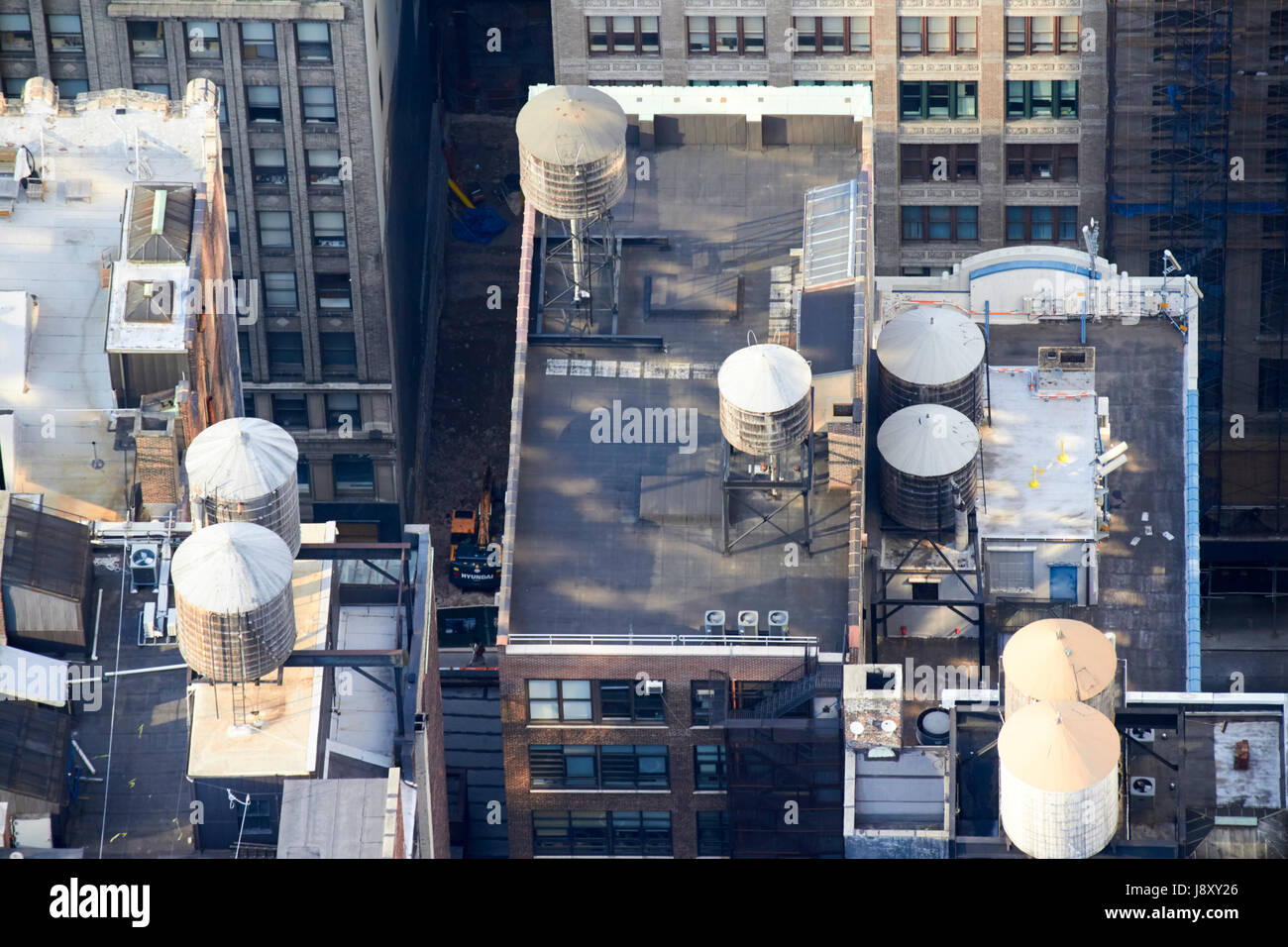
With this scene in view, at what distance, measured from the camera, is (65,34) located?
12444 cm

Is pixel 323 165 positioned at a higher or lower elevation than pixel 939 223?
higher

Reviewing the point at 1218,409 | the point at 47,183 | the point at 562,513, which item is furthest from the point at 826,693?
the point at 1218,409

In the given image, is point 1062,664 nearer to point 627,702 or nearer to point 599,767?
point 627,702

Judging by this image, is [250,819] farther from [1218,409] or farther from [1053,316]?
[1218,409]

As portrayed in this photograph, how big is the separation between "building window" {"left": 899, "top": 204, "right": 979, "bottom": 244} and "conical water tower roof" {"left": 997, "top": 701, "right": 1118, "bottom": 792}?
2800 inches

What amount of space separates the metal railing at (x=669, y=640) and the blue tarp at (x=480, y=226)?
61.9 metres

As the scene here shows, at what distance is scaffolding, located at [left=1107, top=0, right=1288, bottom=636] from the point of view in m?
125

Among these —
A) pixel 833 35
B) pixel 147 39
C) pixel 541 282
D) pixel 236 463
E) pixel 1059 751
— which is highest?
pixel 147 39

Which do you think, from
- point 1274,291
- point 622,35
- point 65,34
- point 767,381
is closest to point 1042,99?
point 1274,291

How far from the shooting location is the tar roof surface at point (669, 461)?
300 feet

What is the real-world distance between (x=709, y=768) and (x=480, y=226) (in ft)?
207

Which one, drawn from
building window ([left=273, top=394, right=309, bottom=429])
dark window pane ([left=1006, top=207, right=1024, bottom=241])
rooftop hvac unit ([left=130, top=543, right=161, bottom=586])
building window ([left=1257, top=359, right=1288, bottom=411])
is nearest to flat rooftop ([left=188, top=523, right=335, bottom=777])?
rooftop hvac unit ([left=130, top=543, right=161, bottom=586])

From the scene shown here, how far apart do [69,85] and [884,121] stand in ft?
148

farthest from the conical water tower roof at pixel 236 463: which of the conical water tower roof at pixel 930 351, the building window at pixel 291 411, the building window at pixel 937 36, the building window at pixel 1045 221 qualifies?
the building window at pixel 1045 221
